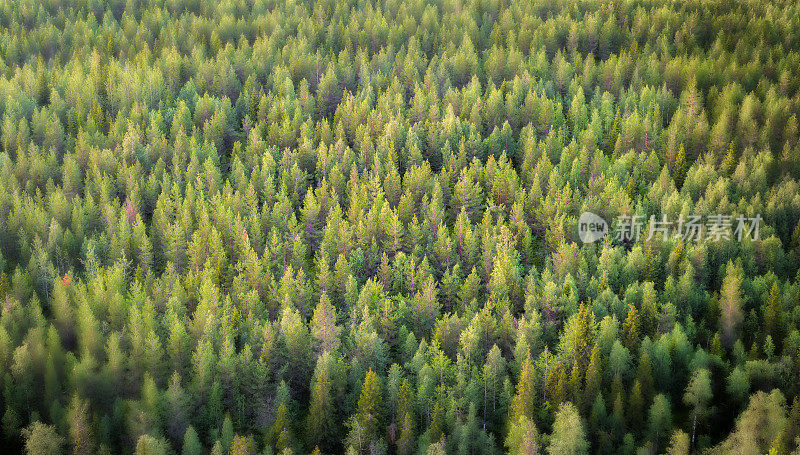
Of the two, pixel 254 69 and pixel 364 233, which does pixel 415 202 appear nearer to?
pixel 364 233

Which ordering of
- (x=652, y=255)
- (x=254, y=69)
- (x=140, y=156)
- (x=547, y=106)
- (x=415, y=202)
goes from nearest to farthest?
1. (x=652, y=255)
2. (x=415, y=202)
3. (x=140, y=156)
4. (x=547, y=106)
5. (x=254, y=69)

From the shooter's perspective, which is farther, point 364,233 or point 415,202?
point 415,202

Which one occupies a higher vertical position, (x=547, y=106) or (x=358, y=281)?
(x=547, y=106)

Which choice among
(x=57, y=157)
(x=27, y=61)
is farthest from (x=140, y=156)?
(x=27, y=61)

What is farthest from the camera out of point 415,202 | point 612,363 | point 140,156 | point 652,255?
point 140,156

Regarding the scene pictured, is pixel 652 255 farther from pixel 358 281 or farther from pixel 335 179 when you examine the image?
pixel 335 179

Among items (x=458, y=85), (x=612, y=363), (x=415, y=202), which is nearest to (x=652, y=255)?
(x=612, y=363)
